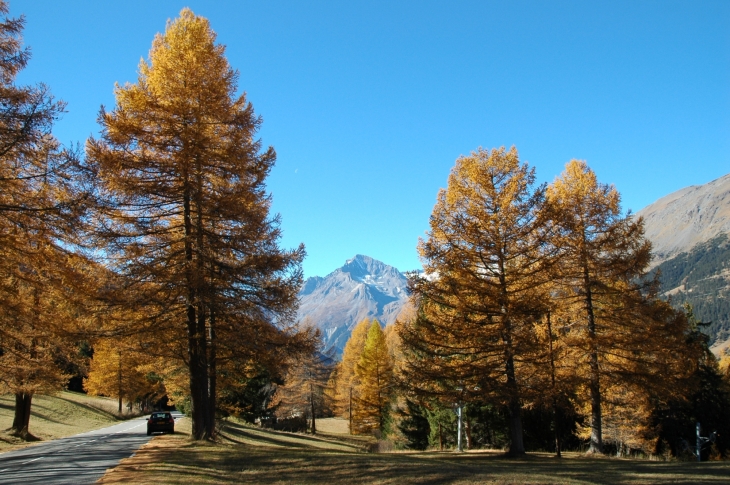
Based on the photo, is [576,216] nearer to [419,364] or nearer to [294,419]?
[419,364]

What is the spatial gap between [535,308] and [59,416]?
37.9 m

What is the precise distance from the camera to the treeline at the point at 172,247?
538 inches

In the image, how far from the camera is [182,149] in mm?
15188

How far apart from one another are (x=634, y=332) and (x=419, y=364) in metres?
8.96

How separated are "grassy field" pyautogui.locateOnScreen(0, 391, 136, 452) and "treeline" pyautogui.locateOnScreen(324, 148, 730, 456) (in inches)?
863

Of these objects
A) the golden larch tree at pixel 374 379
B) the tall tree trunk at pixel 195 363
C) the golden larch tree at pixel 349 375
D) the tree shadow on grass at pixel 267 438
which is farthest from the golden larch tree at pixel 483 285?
the golden larch tree at pixel 349 375

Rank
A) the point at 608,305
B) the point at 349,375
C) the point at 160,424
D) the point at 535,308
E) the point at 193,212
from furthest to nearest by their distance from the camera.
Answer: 1. the point at 349,375
2. the point at 160,424
3. the point at 608,305
4. the point at 535,308
5. the point at 193,212

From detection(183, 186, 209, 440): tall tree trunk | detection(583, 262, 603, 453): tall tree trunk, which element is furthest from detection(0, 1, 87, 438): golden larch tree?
detection(583, 262, 603, 453): tall tree trunk

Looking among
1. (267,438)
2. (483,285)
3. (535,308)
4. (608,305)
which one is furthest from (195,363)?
(608,305)

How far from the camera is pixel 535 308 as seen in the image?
16.4m

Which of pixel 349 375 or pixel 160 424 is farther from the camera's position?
pixel 349 375

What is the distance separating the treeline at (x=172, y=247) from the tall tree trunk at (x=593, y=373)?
10.8 metres

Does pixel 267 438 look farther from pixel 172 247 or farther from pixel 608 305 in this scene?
pixel 608 305

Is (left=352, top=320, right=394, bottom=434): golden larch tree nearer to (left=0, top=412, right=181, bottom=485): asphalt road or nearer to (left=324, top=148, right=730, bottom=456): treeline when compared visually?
(left=324, top=148, right=730, bottom=456): treeline
